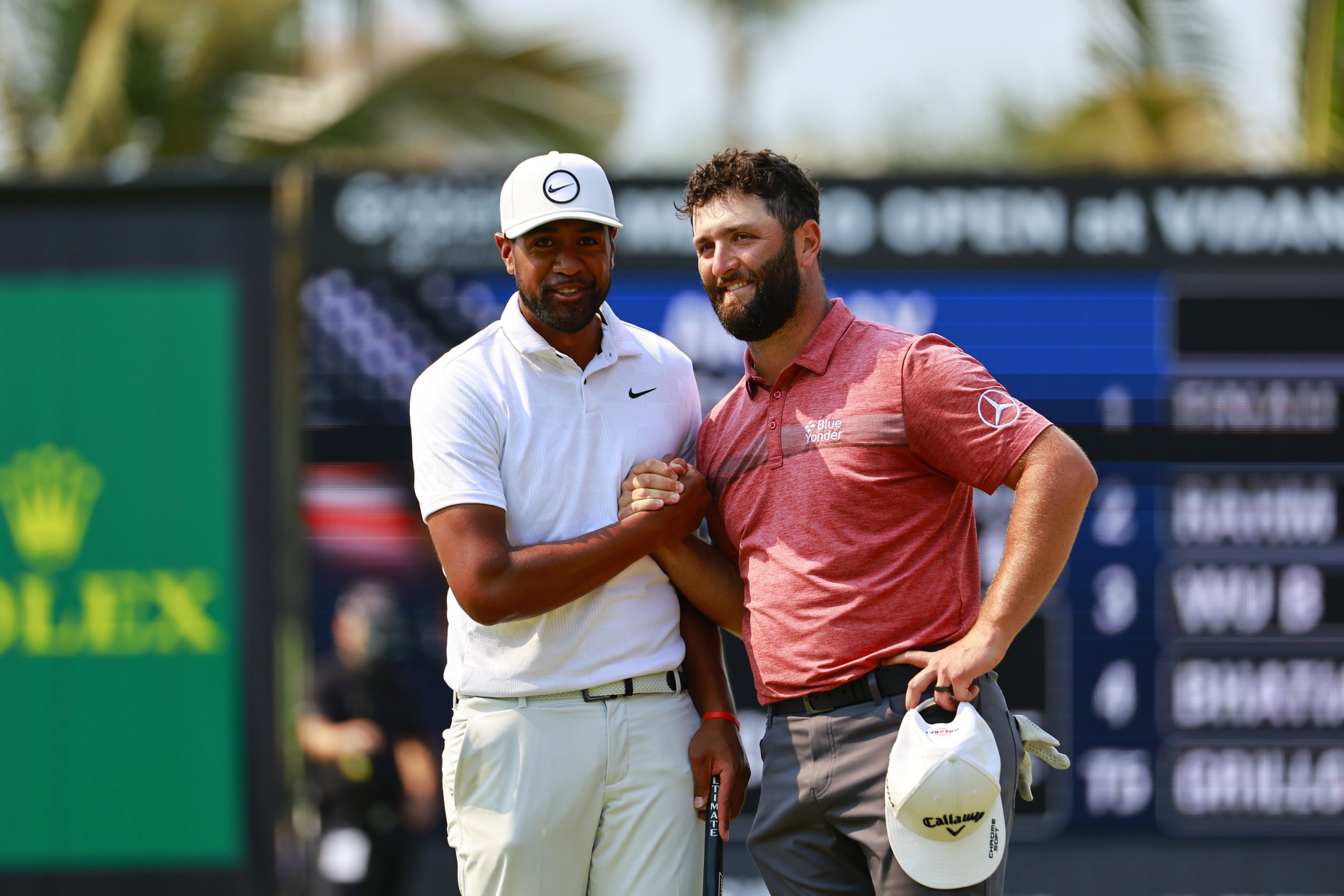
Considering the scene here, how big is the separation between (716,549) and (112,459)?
277 cm

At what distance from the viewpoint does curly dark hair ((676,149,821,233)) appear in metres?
2.62

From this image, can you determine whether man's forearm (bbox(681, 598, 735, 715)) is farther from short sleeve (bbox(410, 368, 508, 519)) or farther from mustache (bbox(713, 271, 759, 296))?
mustache (bbox(713, 271, 759, 296))

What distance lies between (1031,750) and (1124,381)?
7.65 feet

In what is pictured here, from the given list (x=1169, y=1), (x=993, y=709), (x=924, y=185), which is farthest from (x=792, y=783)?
(x=1169, y=1)

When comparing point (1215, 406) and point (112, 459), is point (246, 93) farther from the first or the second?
point (1215, 406)

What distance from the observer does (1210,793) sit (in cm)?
462

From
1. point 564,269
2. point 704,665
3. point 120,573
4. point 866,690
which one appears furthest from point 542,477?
point 120,573

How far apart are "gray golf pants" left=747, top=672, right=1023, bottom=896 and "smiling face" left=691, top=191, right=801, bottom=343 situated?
0.75 meters

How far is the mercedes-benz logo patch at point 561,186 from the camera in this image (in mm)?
2639

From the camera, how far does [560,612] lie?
266 cm

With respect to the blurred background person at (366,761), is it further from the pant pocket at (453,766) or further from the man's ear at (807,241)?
the man's ear at (807,241)

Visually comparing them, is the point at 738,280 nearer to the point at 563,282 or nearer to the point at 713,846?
the point at 563,282

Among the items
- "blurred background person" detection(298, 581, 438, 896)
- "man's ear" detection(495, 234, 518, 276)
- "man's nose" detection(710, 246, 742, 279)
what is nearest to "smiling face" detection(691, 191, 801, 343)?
"man's nose" detection(710, 246, 742, 279)

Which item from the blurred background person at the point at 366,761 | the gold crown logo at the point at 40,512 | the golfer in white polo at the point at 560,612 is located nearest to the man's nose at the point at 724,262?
the golfer in white polo at the point at 560,612
